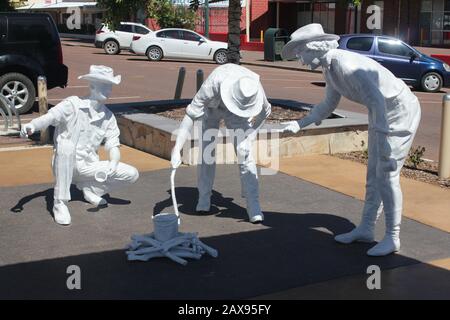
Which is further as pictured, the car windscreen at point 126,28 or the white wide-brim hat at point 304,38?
the car windscreen at point 126,28

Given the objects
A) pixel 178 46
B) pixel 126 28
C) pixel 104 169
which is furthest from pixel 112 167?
pixel 126 28

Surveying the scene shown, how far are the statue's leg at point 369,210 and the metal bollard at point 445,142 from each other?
267 cm

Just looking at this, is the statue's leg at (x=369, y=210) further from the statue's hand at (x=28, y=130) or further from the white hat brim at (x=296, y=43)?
the statue's hand at (x=28, y=130)

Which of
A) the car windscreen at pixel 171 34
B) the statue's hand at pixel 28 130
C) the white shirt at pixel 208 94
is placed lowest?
the statue's hand at pixel 28 130

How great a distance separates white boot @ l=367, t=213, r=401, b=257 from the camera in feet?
17.8

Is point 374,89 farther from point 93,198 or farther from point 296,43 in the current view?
point 93,198

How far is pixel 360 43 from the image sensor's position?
19156mm

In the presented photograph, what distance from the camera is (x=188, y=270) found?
5.16 m

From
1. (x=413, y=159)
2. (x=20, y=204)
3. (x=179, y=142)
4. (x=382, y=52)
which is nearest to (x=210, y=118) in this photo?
(x=179, y=142)

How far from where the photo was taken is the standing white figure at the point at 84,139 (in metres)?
6.23

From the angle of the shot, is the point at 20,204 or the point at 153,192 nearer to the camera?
the point at 20,204

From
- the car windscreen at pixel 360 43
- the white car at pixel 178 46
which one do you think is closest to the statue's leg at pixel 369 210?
the car windscreen at pixel 360 43
